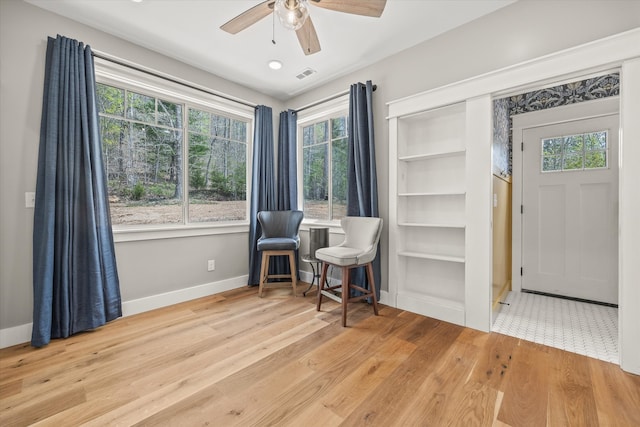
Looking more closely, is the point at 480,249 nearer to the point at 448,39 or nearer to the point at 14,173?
the point at 448,39

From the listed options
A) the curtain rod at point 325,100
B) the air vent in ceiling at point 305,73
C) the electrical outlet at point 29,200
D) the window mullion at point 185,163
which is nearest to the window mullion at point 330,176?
the curtain rod at point 325,100

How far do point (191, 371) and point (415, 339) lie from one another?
1610mm

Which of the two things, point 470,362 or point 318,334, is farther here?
point 318,334

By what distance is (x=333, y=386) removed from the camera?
1596mm

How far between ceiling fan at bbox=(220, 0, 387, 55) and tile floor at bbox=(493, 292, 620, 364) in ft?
8.58

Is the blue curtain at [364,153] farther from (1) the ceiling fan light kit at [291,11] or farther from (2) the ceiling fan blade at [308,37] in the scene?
(1) the ceiling fan light kit at [291,11]

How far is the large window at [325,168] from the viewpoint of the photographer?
11.6ft

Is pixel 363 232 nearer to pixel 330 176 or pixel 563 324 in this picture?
pixel 330 176

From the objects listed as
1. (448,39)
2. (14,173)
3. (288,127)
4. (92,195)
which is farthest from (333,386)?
(288,127)

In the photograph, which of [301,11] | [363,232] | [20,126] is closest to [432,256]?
[363,232]

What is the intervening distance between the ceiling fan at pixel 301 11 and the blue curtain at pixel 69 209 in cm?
141

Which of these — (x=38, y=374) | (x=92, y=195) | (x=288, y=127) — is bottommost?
(x=38, y=374)

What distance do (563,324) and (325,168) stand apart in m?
2.89

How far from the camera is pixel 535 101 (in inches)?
125
